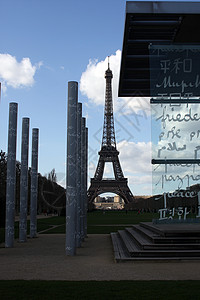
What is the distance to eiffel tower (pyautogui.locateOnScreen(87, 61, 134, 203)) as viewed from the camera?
9006 centimetres

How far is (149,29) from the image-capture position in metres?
17.6

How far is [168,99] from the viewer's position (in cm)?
1881

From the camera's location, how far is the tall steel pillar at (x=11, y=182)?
16.5m

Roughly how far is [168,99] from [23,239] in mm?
10404

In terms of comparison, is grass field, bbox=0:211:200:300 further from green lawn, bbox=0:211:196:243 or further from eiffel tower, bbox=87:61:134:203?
eiffel tower, bbox=87:61:134:203

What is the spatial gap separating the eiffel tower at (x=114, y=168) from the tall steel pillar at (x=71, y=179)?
244 feet

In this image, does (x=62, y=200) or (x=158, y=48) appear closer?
(x=158, y=48)

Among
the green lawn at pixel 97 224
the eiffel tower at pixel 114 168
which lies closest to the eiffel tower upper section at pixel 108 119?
the eiffel tower at pixel 114 168

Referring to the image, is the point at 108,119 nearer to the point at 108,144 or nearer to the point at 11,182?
the point at 108,144

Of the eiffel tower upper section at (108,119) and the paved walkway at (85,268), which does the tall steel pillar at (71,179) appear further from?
the eiffel tower upper section at (108,119)

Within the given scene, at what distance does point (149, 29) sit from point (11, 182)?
957 centimetres
